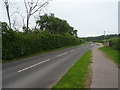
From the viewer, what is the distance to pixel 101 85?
21.2 feet

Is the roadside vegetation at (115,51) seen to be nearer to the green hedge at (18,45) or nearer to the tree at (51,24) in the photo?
the green hedge at (18,45)

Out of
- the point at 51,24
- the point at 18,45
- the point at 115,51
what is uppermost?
the point at 51,24

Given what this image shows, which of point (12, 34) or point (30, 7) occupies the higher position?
point (30, 7)

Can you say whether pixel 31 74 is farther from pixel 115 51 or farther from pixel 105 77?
pixel 115 51

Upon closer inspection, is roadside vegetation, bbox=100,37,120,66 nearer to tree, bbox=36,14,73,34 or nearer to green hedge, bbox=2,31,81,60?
green hedge, bbox=2,31,81,60

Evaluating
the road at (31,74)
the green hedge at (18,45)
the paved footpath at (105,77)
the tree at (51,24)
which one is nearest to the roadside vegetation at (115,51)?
the paved footpath at (105,77)

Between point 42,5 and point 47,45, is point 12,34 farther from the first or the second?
point 42,5

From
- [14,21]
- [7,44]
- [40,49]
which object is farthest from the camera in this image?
[14,21]

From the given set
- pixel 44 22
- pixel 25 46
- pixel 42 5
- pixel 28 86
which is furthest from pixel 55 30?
pixel 28 86

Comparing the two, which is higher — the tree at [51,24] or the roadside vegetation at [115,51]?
the tree at [51,24]

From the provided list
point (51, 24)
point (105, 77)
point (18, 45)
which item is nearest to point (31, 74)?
point (105, 77)

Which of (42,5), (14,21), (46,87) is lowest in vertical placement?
(46,87)

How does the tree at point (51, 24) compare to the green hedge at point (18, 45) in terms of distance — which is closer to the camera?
the green hedge at point (18, 45)

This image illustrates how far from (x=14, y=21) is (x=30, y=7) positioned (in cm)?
835
